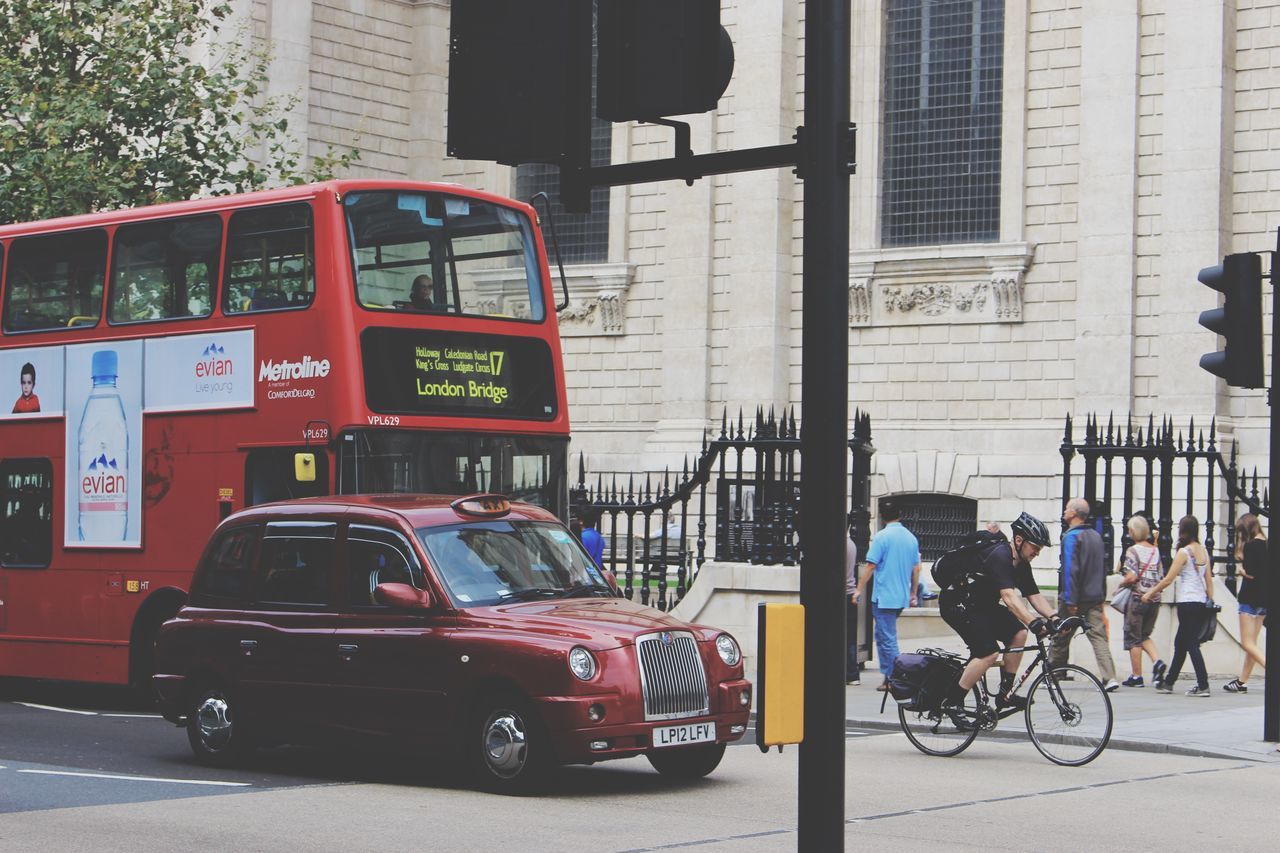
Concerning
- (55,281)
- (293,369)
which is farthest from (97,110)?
(293,369)

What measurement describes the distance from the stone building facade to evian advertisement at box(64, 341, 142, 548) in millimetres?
12579

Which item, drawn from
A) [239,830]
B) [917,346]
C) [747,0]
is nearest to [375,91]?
[747,0]

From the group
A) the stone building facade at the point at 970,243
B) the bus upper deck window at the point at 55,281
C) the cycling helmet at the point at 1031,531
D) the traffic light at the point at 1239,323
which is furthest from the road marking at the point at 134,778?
the stone building facade at the point at 970,243

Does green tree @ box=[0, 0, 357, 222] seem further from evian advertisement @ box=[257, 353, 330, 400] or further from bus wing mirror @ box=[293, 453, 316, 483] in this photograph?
bus wing mirror @ box=[293, 453, 316, 483]

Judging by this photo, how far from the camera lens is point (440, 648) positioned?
1091 cm

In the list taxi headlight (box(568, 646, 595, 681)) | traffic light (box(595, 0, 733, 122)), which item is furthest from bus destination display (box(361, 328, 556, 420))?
traffic light (box(595, 0, 733, 122))

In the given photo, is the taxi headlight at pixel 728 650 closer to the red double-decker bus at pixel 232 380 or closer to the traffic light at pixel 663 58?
the red double-decker bus at pixel 232 380

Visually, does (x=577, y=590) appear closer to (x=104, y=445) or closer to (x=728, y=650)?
(x=728, y=650)

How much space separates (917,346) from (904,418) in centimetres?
115

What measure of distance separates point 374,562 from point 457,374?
3.86 m

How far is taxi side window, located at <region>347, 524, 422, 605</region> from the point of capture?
11.3 m

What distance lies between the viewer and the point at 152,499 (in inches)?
637

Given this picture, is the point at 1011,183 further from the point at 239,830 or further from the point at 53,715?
the point at 239,830

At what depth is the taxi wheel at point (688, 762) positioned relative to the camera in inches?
446
